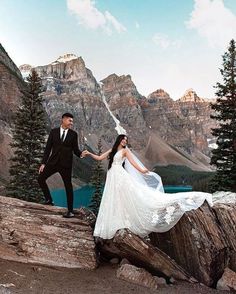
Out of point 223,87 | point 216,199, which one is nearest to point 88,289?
point 216,199

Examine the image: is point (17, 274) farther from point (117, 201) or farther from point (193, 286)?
point (193, 286)

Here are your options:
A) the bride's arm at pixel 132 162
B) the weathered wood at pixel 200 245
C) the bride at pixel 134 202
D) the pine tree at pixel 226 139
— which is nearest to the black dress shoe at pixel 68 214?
the bride at pixel 134 202

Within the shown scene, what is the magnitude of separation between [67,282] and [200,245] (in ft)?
14.5

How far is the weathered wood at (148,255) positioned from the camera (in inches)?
461

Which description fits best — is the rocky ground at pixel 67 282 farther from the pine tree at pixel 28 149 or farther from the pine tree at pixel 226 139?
the pine tree at pixel 28 149

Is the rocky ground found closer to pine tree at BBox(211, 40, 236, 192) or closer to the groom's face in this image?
the groom's face

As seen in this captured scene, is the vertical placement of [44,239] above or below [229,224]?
below

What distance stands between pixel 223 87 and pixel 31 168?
20.2 metres

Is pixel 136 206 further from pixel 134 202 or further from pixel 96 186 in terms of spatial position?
pixel 96 186

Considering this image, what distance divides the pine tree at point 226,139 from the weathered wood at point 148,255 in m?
19.1

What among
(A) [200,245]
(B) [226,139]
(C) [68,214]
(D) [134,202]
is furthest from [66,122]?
(B) [226,139]

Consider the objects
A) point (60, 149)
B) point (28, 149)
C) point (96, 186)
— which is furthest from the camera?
A: point (96, 186)

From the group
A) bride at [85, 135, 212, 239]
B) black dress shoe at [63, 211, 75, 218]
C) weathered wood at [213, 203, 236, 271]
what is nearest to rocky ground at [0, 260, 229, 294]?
weathered wood at [213, 203, 236, 271]

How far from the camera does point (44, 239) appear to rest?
12.2 meters
